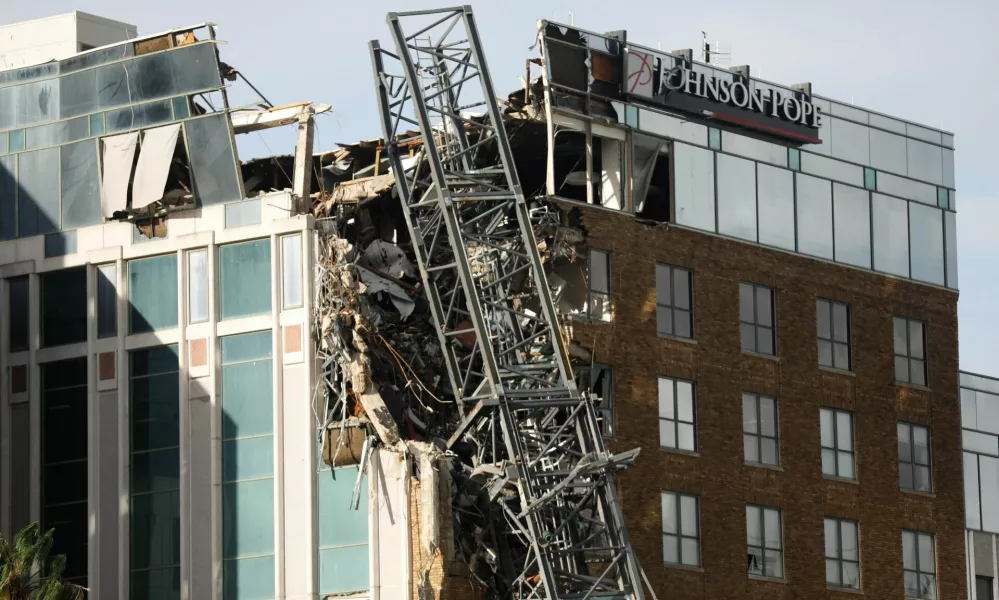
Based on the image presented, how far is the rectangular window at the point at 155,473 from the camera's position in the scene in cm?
5272

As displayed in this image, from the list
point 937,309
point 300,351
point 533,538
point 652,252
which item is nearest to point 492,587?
point 533,538

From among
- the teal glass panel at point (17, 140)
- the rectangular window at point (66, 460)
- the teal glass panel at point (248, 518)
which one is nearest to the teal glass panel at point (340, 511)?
the teal glass panel at point (248, 518)

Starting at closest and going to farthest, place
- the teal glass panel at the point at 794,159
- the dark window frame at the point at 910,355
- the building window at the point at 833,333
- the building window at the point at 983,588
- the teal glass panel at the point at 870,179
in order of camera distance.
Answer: the building window at the point at 833,333, the teal glass panel at the point at 794,159, the dark window frame at the point at 910,355, the teal glass panel at the point at 870,179, the building window at the point at 983,588

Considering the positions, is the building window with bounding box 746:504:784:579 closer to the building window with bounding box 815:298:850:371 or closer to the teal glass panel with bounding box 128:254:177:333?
the building window with bounding box 815:298:850:371

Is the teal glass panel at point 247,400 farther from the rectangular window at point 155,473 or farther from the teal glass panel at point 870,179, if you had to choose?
the teal glass panel at point 870,179

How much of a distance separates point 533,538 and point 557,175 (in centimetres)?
1179

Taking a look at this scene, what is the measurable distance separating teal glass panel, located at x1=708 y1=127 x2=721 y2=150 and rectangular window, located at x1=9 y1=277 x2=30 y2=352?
1817 cm

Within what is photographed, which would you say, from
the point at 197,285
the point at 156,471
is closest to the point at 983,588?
the point at 156,471

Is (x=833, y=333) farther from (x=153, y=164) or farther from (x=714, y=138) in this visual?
(x=153, y=164)

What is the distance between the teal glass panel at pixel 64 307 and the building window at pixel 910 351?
22.5 meters

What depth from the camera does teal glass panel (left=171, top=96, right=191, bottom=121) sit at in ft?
179

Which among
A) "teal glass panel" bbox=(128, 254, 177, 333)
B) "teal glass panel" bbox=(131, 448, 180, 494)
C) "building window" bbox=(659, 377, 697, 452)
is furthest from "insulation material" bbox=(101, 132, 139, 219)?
"building window" bbox=(659, 377, 697, 452)

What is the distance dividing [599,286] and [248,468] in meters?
9.89

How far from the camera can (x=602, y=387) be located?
54.6 m
